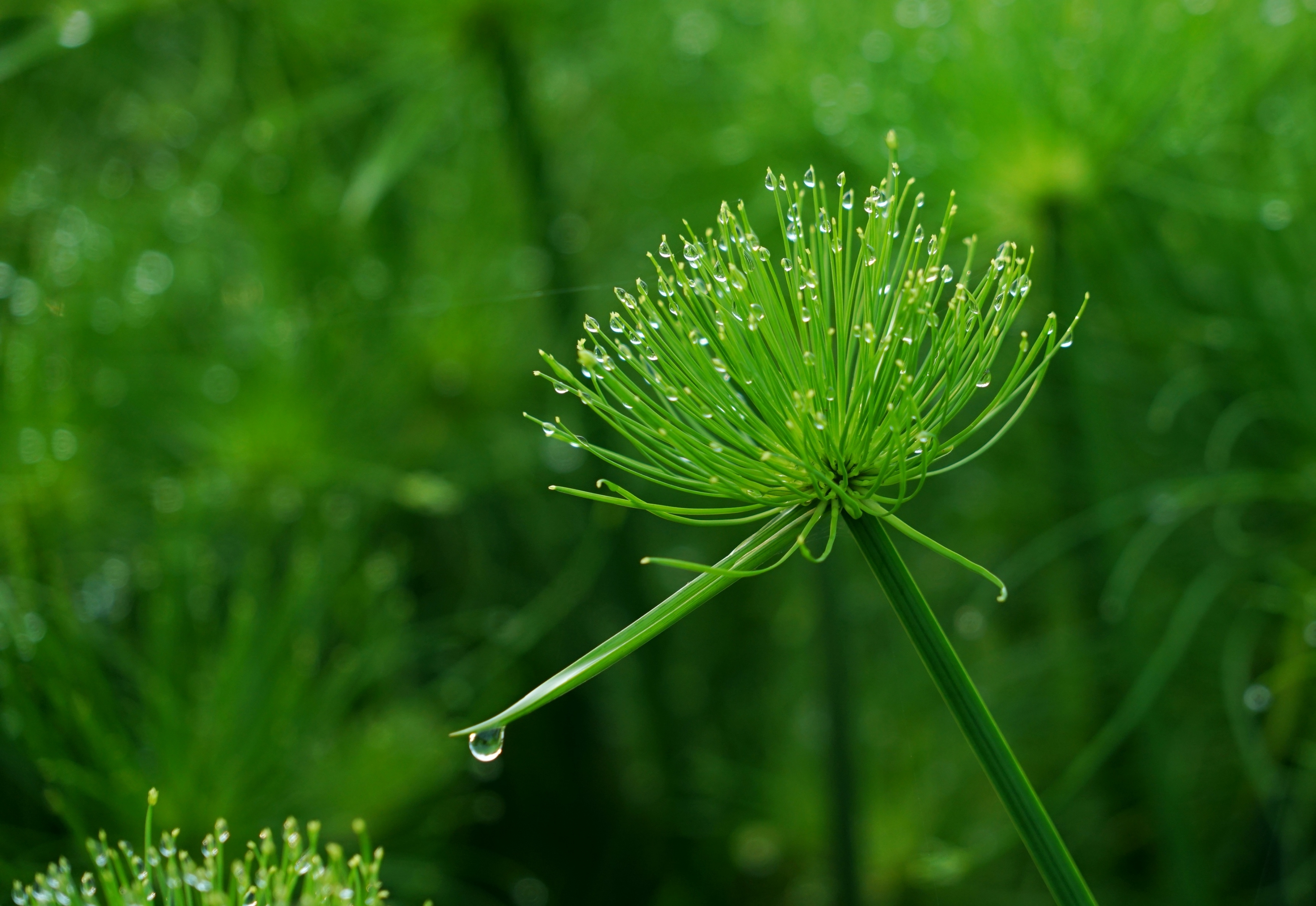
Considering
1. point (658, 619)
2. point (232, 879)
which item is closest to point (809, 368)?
point (658, 619)

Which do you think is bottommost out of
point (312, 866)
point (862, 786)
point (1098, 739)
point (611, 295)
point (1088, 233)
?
point (862, 786)

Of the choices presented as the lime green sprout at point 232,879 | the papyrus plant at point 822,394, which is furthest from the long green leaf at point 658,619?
the lime green sprout at point 232,879

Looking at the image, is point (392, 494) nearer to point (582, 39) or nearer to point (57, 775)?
point (57, 775)

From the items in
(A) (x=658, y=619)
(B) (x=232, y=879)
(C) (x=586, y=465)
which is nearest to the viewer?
(A) (x=658, y=619)

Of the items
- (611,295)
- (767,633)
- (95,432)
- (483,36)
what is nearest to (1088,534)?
(767,633)

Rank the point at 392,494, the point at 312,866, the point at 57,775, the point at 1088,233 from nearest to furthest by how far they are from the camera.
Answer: the point at 312,866, the point at 57,775, the point at 1088,233, the point at 392,494

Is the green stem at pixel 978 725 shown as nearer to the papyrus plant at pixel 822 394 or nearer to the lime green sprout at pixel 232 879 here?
the papyrus plant at pixel 822 394

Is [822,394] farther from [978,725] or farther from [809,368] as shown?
[978,725]

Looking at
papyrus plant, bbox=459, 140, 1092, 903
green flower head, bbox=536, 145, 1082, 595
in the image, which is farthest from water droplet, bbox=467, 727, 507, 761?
green flower head, bbox=536, 145, 1082, 595
